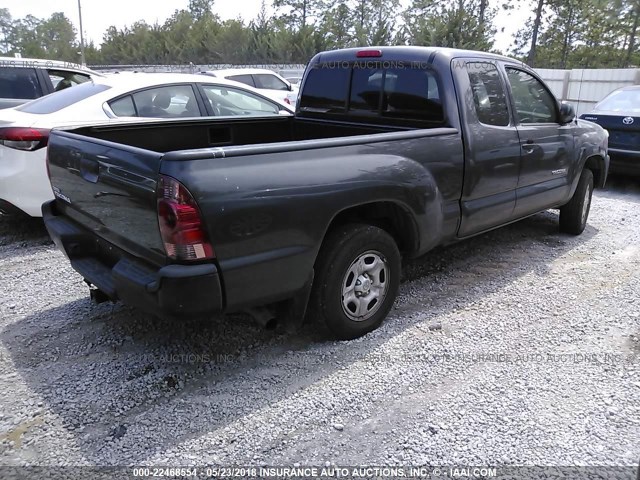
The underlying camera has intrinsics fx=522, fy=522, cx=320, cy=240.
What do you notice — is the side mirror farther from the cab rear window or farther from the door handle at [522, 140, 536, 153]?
the cab rear window

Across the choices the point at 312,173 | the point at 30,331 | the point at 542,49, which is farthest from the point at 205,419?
the point at 542,49

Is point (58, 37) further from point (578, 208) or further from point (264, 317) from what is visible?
point (264, 317)

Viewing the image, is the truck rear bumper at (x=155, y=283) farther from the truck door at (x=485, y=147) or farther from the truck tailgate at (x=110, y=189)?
the truck door at (x=485, y=147)

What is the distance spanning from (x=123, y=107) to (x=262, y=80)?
8.95 meters

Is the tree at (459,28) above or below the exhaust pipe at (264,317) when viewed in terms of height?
above

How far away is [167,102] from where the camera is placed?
593 centimetres

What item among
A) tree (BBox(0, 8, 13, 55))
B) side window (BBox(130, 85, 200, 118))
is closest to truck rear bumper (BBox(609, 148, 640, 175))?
side window (BBox(130, 85, 200, 118))

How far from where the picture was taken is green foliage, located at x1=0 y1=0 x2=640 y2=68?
124 ft

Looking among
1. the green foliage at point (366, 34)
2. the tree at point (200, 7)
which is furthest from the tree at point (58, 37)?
the tree at point (200, 7)

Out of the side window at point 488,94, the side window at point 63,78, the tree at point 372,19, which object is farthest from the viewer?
the tree at point 372,19

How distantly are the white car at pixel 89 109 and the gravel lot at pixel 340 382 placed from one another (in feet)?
3.39

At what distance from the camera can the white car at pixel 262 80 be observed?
13.4 m

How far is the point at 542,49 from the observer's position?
45.6 meters

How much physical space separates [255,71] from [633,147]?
9.43 meters
